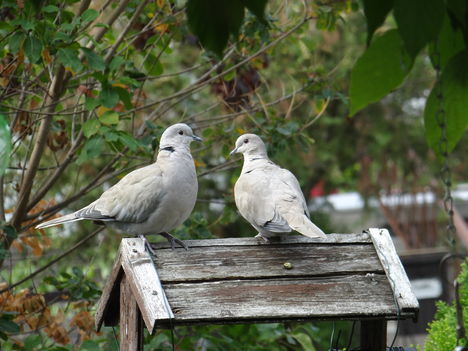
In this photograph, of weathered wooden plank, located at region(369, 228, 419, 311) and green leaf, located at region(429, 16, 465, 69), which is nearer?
green leaf, located at region(429, 16, 465, 69)

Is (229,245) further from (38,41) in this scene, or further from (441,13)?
(441,13)

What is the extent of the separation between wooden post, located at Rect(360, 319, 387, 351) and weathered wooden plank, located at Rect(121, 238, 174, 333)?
93 cm

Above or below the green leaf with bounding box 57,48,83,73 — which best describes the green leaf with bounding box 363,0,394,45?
below

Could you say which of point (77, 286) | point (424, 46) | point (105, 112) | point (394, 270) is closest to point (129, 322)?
point (394, 270)

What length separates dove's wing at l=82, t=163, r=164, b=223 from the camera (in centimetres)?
283

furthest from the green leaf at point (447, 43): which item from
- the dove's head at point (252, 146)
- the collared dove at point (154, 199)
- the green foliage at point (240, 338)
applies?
the green foliage at point (240, 338)

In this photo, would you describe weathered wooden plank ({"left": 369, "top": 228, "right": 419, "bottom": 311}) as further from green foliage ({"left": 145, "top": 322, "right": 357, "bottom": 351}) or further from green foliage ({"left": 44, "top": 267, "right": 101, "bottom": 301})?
green foliage ({"left": 44, "top": 267, "right": 101, "bottom": 301})

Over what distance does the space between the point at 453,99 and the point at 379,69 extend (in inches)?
3.9

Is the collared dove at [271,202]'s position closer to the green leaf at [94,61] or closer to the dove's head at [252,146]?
the dove's head at [252,146]

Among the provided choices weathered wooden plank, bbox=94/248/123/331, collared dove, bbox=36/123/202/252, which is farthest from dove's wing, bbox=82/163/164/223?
weathered wooden plank, bbox=94/248/123/331

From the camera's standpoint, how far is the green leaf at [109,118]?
3.29 metres

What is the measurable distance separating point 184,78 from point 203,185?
1.32 m

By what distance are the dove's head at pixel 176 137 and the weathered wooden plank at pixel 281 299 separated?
2.97 feet

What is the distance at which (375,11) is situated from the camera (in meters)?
0.83
